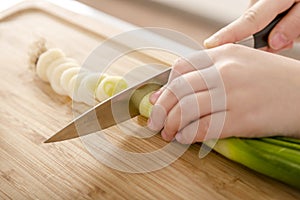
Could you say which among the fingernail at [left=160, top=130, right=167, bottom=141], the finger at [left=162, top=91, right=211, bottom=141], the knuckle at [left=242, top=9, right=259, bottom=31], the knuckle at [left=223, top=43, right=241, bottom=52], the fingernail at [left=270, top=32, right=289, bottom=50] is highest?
the knuckle at [left=242, top=9, right=259, bottom=31]

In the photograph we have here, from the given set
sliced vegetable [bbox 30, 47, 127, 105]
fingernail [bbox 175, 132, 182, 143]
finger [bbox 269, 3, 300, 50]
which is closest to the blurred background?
finger [bbox 269, 3, 300, 50]

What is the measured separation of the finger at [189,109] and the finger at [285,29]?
0.97 feet

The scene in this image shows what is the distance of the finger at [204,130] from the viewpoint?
84cm

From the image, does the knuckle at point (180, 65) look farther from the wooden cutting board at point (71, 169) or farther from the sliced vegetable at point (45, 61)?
the sliced vegetable at point (45, 61)

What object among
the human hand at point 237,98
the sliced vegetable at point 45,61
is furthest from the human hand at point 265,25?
the sliced vegetable at point 45,61

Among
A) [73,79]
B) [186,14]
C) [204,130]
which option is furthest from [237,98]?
[186,14]

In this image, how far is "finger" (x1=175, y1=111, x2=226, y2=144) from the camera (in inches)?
33.1

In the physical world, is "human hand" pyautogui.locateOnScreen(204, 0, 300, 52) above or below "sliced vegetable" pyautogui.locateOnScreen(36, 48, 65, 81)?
above

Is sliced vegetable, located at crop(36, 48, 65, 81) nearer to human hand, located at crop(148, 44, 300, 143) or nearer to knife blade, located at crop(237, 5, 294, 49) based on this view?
human hand, located at crop(148, 44, 300, 143)

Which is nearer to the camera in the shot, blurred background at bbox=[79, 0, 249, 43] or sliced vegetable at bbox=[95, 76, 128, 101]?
sliced vegetable at bbox=[95, 76, 128, 101]

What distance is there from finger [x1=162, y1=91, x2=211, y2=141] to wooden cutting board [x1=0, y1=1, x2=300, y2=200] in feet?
0.23

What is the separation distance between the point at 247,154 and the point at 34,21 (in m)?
0.74

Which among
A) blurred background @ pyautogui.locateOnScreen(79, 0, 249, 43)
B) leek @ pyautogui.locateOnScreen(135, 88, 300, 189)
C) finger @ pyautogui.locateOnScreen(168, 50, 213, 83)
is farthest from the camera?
blurred background @ pyautogui.locateOnScreen(79, 0, 249, 43)

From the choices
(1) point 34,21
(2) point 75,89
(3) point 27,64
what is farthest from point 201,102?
(1) point 34,21
